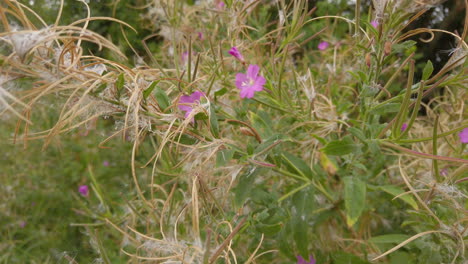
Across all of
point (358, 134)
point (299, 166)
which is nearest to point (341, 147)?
point (358, 134)

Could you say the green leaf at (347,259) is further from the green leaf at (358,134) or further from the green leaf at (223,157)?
the green leaf at (223,157)

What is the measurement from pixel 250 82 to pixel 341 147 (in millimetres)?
298

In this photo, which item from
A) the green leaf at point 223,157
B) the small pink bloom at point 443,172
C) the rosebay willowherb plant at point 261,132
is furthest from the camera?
the small pink bloom at point 443,172

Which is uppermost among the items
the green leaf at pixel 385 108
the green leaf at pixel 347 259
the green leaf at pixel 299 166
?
the green leaf at pixel 385 108

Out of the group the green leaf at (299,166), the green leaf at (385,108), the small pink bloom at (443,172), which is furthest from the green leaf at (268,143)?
the small pink bloom at (443,172)

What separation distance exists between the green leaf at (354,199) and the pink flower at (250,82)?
0.32m

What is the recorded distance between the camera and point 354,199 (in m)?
0.91

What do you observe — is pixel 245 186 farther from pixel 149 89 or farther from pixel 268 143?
pixel 149 89

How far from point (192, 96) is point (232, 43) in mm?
284

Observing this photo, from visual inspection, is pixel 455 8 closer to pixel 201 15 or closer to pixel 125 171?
pixel 201 15

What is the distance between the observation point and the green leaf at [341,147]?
930mm

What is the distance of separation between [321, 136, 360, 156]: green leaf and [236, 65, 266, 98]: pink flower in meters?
0.24

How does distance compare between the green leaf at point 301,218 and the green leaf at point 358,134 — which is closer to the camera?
the green leaf at point 358,134

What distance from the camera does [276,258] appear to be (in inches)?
51.4
